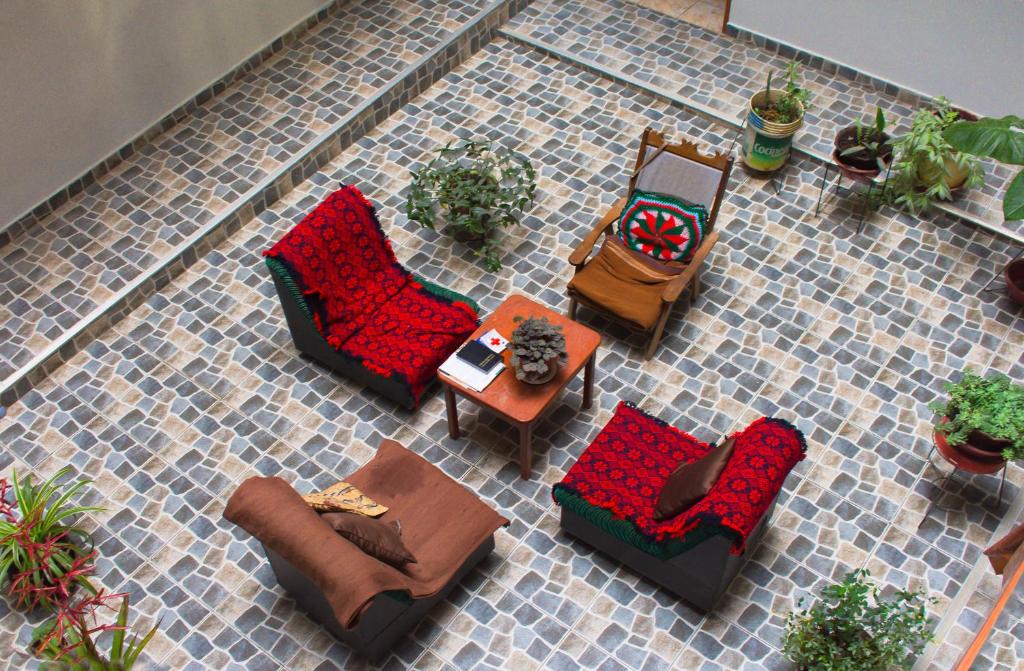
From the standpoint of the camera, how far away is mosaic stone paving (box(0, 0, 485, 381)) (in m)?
6.58

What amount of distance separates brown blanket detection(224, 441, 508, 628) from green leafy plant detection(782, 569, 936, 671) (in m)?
1.61

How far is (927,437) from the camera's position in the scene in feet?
19.2

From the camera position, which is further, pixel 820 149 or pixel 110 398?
pixel 820 149

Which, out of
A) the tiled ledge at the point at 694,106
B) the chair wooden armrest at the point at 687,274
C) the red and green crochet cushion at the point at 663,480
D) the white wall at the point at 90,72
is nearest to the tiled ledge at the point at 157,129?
the white wall at the point at 90,72

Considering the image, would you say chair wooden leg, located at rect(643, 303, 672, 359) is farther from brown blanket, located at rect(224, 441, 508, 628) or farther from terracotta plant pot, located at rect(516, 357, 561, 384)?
brown blanket, located at rect(224, 441, 508, 628)

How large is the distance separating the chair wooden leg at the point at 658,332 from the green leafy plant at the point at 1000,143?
2138 mm

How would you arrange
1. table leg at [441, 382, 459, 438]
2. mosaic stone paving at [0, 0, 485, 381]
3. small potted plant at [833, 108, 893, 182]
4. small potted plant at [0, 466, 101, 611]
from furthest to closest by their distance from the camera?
small potted plant at [833, 108, 893, 182], mosaic stone paving at [0, 0, 485, 381], table leg at [441, 382, 459, 438], small potted plant at [0, 466, 101, 611]

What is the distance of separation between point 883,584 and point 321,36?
20.1 feet

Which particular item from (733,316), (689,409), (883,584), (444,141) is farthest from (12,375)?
(883,584)

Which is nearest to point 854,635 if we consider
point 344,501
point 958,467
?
point 958,467

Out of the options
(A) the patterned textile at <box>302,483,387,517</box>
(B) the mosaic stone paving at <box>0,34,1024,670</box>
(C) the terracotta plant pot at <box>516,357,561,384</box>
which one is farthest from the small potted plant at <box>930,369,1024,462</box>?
(A) the patterned textile at <box>302,483,387,517</box>

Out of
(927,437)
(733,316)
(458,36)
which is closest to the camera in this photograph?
(927,437)

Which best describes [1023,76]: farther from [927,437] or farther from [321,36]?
[321,36]

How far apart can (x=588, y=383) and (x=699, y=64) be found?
3530 millimetres
